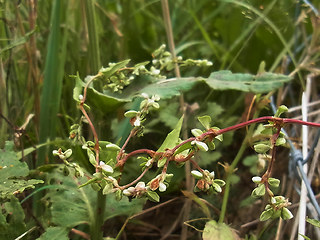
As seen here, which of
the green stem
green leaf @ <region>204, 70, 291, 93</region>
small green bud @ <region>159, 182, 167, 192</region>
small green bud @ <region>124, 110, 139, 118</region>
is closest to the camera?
small green bud @ <region>159, 182, 167, 192</region>

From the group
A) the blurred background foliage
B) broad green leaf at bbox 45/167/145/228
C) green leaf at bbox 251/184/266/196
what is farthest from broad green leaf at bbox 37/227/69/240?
Result: green leaf at bbox 251/184/266/196

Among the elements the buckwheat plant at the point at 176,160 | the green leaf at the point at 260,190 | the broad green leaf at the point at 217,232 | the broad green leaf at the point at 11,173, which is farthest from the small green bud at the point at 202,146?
the broad green leaf at the point at 11,173

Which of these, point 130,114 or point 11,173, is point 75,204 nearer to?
point 11,173

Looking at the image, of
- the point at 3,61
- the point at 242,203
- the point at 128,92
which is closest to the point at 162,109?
the point at 128,92

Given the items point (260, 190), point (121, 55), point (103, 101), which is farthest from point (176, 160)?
point (121, 55)

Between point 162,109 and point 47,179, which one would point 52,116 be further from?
point 162,109

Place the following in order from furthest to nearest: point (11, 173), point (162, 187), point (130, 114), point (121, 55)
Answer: point (121, 55) → point (11, 173) → point (130, 114) → point (162, 187)

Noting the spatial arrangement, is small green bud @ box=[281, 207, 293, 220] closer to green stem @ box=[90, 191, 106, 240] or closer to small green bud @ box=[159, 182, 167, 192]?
small green bud @ box=[159, 182, 167, 192]
